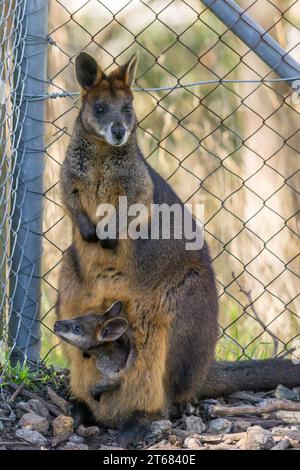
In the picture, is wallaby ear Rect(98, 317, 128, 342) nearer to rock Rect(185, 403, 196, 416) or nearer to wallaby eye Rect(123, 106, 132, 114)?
rock Rect(185, 403, 196, 416)

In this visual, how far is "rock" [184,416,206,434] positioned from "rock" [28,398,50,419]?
0.70 m

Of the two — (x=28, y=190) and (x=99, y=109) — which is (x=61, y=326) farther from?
(x=99, y=109)

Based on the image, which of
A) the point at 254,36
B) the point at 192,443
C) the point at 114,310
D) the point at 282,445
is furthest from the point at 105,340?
the point at 254,36

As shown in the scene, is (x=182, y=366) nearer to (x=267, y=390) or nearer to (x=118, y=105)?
(x=267, y=390)

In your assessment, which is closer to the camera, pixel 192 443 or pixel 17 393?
pixel 192 443

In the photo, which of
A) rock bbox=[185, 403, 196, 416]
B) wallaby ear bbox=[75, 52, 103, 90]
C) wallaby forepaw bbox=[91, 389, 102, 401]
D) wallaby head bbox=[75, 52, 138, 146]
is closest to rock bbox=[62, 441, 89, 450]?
wallaby forepaw bbox=[91, 389, 102, 401]

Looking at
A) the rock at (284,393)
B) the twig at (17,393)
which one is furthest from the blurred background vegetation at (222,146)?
the twig at (17,393)

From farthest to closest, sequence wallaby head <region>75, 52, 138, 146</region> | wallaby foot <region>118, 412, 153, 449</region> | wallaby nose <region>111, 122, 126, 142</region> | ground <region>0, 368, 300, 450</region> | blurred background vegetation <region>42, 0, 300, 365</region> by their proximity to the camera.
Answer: blurred background vegetation <region>42, 0, 300, 365</region> → wallaby head <region>75, 52, 138, 146</region> → wallaby nose <region>111, 122, 126, 142</region> → wallaby foot <region>118, 412, 153, 449</region> → ground <region>0, 368, 300, 450</region>

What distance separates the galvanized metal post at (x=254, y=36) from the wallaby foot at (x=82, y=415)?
6.67ft

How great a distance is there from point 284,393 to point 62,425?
4.19 ft

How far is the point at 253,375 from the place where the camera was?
5.26 m

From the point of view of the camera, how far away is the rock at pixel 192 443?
4.51m

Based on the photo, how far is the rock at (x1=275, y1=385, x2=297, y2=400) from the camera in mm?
5281
